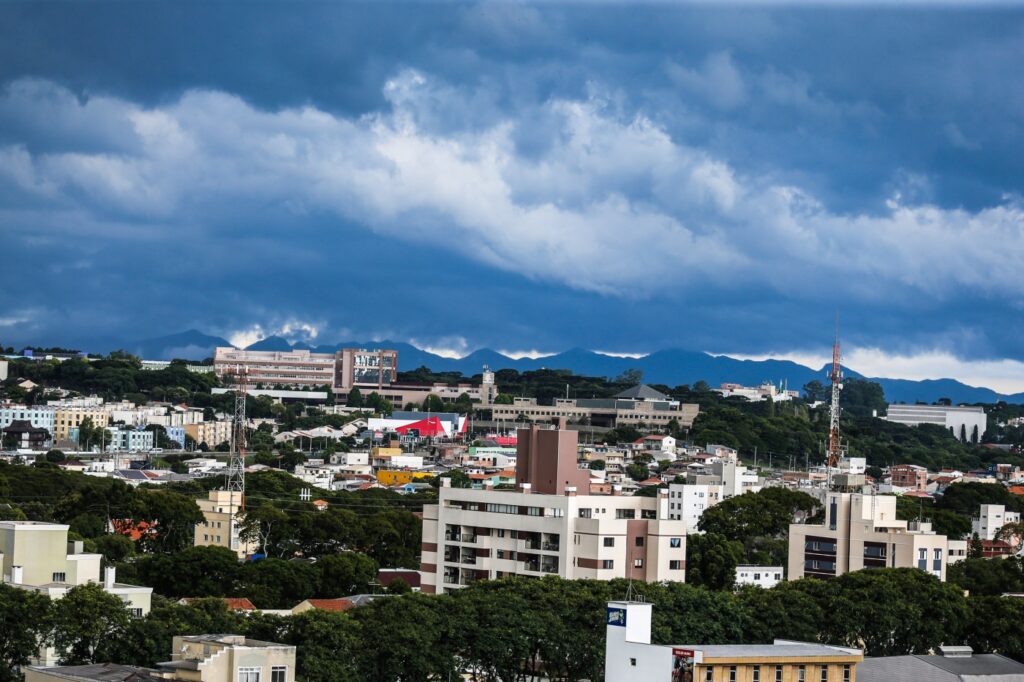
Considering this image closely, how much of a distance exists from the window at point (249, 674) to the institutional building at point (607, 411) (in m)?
90.6

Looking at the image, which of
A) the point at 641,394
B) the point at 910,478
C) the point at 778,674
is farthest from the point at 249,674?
the point at 641,394

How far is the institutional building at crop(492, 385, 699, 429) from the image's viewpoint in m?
110

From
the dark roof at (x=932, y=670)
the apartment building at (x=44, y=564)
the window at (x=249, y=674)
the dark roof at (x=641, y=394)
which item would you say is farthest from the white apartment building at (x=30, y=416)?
the window at (x=249, y=674)

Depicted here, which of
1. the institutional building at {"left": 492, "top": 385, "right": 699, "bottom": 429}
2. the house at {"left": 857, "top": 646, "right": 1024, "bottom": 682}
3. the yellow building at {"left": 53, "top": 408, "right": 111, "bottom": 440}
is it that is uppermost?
the institutional building at {"left": 492, "top": 385, "right": 699, "bottom": 429}

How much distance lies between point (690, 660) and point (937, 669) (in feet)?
17.7

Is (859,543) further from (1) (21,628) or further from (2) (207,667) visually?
(2) (207,667)

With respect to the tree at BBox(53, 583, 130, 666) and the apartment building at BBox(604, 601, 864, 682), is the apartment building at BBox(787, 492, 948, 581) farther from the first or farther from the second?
the tree at BBox(53, 583, 130, 666)

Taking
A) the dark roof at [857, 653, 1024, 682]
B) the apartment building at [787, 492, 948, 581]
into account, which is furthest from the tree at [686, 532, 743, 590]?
the dark roof at [857, 653, 1024, 682]

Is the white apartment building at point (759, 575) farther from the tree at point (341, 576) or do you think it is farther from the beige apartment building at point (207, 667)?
the beige apartment building at point (207, 667)

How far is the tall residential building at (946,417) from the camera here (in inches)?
5539

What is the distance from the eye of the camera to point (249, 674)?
16.4m

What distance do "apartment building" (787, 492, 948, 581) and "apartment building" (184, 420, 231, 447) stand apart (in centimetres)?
6366

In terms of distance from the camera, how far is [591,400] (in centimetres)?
11575

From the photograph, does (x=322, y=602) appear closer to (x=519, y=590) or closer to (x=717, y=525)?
(x=519, y=590)
